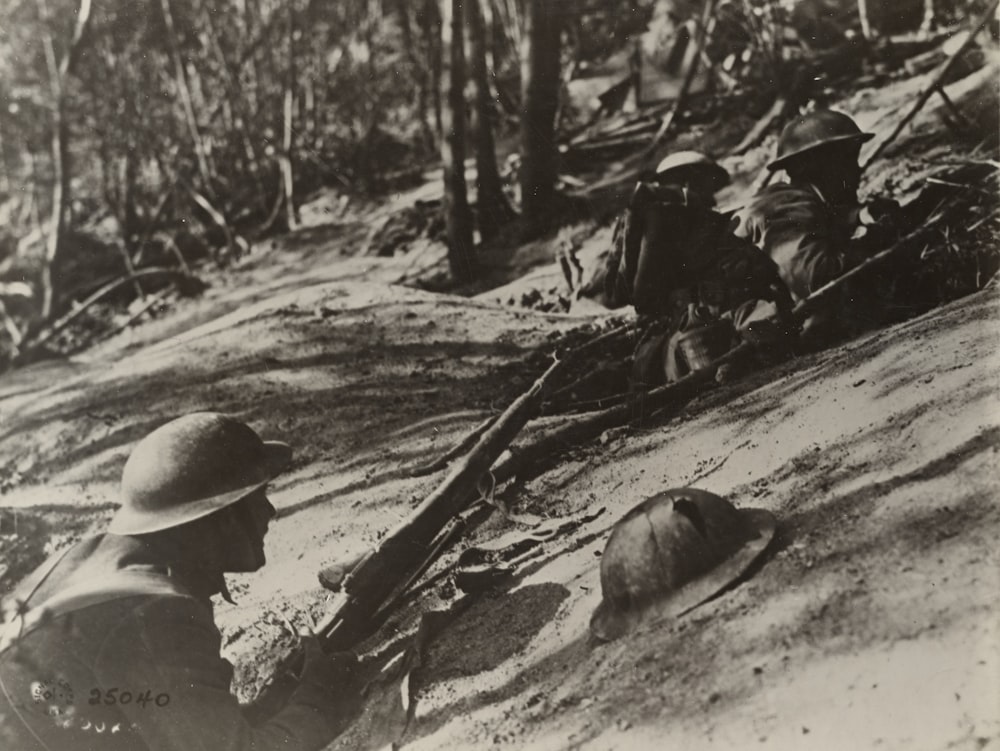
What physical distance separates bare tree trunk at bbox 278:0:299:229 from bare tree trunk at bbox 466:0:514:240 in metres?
1.99

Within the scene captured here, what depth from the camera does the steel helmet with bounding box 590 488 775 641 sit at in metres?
1.87

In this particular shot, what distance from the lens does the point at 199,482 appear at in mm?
2160

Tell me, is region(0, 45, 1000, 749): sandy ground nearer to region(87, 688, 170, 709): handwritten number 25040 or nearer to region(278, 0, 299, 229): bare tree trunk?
region(87, 688, 170, 709): handwritten number 25040

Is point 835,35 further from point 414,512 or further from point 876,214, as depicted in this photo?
point 414,512

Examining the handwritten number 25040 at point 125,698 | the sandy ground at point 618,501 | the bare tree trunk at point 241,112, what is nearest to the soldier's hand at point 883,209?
the sandy ground at point 618,501

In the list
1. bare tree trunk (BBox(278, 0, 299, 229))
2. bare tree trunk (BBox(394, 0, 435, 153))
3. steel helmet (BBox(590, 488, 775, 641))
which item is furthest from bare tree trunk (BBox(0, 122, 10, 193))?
steel helmet (BBox(590, 488, 775, 641))

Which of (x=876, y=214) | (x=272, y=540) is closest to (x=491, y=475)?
(x=272, y=540)

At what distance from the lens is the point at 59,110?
5.39m

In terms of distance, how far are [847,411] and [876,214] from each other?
114cm

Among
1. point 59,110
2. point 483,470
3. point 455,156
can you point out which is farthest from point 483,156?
point 59,110

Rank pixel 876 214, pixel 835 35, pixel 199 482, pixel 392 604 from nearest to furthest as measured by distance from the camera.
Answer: pixel 199 482 < pixel 392 604 < pixel 876 214 < pixel 835 35

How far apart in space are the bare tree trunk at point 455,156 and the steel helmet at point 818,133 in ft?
4.85

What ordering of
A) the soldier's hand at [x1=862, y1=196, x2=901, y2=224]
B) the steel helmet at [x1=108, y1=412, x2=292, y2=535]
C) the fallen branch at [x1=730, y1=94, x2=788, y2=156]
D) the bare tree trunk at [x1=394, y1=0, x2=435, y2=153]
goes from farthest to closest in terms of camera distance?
the bare tree trunk at [x1=394, y1=0, x2=435, y2=153] < the fallen branch at [x1=730, y1=94, x2=788, y2=156] < the soldier's hand at [x1=862, y1=196, x2=901, y2=224] < the steel helmet at [x1=108, y1=412, x2=292, y2=535]

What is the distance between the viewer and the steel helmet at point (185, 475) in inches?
83.7
